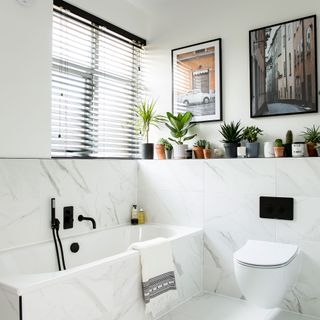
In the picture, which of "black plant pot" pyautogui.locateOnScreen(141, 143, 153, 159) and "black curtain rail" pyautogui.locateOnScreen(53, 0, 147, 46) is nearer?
"black curtain rail" pyautogui.locateOnScreen(53, 0, 147, 46)

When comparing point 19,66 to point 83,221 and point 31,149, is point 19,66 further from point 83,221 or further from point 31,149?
point 83,221

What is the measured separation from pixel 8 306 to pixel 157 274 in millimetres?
962

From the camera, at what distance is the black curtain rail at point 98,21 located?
9.12 feet

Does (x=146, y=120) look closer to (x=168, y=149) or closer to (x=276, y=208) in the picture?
(x=168, y=149)

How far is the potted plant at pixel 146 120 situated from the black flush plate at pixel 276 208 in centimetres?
117

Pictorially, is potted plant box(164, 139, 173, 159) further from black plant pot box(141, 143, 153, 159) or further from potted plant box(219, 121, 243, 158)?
potted plant box(219, 121, 243, 158)

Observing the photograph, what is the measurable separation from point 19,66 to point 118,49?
4.33 ft

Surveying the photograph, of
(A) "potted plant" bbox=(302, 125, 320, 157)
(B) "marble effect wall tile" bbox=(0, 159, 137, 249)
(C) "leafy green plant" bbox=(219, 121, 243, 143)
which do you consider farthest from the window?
(A) "potted plant" bbox=(302, 125, 320, 157)

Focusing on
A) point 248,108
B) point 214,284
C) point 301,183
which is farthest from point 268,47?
point 214,284

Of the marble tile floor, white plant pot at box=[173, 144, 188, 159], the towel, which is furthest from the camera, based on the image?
white plant pot at box=[173, 144, 188, 159]

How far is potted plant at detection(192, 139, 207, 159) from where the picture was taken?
303 cm

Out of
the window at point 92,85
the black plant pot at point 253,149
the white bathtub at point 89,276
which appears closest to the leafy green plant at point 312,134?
the black plant pot at point 253,149

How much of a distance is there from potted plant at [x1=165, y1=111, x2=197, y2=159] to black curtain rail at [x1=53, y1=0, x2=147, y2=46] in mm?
903

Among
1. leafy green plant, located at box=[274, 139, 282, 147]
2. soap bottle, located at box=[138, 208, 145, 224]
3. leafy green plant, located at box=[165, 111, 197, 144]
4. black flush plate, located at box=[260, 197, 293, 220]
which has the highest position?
leafy green plant, located at box=[165, 111, 197, 144]
